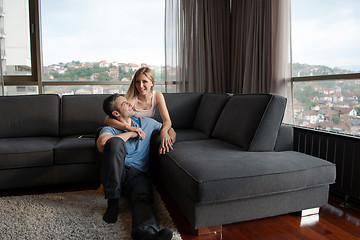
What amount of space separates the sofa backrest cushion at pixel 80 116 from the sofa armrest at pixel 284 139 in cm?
158

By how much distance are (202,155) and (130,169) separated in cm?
52

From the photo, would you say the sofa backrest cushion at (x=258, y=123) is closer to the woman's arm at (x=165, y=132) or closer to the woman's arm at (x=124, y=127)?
the woman's arm at (x=165, y=132)

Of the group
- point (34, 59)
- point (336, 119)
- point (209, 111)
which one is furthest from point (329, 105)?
point (34, 59)

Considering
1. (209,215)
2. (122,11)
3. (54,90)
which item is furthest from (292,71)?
(54,90)

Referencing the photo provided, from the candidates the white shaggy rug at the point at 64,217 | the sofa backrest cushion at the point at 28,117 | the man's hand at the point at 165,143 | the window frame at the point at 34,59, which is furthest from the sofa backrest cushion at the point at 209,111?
the window frame at the point at 34,59

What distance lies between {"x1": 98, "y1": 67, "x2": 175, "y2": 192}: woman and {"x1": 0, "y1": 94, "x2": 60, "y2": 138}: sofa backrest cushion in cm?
86

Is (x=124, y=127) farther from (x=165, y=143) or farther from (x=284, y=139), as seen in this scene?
(x=284, y=139)

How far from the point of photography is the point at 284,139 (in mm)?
2041

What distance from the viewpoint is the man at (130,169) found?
4.73 ft

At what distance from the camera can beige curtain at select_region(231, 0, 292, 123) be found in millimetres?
2877

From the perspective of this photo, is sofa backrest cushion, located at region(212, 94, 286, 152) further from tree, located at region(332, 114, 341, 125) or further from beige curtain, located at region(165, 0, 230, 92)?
beige curtain, located at region(165, 0, 230, 92)

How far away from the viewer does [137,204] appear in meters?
1.59

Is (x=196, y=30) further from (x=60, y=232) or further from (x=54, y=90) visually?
(x=60, y=232)

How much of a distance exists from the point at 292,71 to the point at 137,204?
2.14 metres
